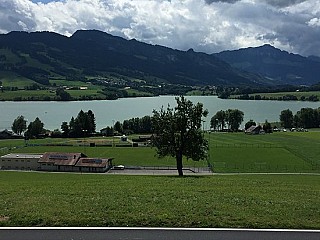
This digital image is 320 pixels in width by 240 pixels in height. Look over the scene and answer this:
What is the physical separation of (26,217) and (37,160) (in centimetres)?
6334

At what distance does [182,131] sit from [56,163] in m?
34.5

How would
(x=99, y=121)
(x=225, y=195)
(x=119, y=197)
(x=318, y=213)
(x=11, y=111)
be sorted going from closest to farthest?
(x=318, y=213), (x=119, y=197), (x=225, y=195), (x=99, y=121), (x=11, y=111)

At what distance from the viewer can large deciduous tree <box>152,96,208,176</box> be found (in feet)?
139

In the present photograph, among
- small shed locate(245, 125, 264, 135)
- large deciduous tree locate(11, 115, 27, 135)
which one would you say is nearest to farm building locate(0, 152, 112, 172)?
large deciduous tree locate(11, 115, 27, 135)

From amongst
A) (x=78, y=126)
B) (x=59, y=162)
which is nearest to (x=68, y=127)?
(x=78, y=126)

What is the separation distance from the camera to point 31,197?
556 inches

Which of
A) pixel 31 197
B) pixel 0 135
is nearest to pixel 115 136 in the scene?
pixel 0 135

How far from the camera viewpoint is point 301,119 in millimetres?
156625

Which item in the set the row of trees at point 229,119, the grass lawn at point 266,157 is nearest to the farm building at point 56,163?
the grass lawn at point 266,157

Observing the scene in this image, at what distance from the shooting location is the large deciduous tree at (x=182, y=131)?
4238cm

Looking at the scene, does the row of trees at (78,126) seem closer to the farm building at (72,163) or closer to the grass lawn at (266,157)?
the grass lawn at (266,157)
